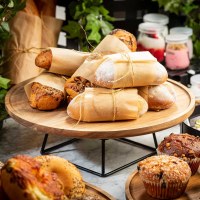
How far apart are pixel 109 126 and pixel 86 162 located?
A: 372mm

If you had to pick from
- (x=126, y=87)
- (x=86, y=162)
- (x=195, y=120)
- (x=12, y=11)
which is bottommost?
(x=86, y=162)

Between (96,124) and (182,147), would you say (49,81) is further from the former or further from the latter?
(182,147)

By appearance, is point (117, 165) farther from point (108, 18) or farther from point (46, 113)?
point (108, 18)

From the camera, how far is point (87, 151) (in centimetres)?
212

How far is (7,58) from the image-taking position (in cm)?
239

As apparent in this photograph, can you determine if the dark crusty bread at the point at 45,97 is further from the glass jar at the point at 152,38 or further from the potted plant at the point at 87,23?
the glass jar at the point at 152,38

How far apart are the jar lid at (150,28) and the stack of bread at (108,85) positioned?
0.75 metres

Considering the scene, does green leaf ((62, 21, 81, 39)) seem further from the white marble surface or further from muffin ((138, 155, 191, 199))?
muffin ((138, 155, 191, 199))

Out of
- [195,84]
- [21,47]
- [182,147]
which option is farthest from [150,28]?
[182,147]

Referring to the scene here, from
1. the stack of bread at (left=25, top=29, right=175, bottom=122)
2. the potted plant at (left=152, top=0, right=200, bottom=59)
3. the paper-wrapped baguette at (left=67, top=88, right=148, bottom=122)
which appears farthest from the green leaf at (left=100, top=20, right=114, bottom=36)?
the paper-wrapped baguette at (left=67, top=88, right=148, bottom=122)

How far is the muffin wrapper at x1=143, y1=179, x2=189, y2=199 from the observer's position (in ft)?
4.78

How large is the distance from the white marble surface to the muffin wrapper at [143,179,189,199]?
33cm

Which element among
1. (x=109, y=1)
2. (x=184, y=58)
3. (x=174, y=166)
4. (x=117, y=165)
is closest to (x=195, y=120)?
(x=117, y=165)

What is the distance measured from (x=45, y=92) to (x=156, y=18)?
116cm
